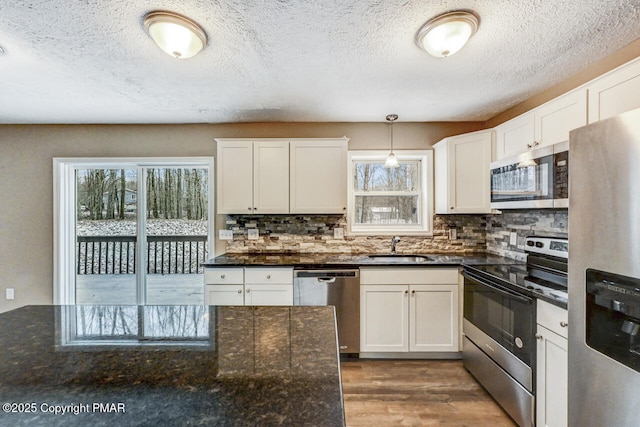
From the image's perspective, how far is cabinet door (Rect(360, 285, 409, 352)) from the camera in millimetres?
2674

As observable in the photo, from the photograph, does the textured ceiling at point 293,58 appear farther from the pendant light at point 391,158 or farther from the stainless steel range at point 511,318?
the stainless steel range at point 511,318

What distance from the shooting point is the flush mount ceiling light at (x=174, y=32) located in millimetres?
1458

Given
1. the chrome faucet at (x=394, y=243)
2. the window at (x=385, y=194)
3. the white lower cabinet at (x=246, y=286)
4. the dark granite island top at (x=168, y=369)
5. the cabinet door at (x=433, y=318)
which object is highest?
the window at (x=385, y=194)

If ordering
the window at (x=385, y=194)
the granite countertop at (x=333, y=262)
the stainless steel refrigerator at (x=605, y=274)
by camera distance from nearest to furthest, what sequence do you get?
1. the stainless steel refrigerator at (x=605, y=274)
2. the granite countertop at (x=333, y=262)
3. the window at (x=385, y=194)

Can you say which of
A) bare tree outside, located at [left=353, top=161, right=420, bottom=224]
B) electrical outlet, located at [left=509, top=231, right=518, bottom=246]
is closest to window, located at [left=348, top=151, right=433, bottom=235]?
bare tree outside, located at [left=353, top=161, right=420, bottom=224]

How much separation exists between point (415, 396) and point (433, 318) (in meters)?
0.69

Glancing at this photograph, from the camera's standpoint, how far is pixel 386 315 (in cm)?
268

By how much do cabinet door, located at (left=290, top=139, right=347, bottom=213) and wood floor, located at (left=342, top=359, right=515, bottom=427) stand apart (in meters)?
1.49

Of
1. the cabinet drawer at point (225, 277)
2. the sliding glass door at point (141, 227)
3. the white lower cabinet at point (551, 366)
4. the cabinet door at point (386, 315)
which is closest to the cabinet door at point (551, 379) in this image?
the white lower cabinet at point (551, 366)

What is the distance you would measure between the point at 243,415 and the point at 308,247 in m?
2.70

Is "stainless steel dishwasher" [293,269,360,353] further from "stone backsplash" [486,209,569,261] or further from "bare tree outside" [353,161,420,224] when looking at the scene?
"stone backsplash" [486,209,569,261]

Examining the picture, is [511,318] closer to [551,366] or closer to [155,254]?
[551,366]

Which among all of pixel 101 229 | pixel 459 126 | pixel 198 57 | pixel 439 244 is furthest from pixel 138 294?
pixel 459 126

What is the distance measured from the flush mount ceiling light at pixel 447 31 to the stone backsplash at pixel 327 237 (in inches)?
77.2
